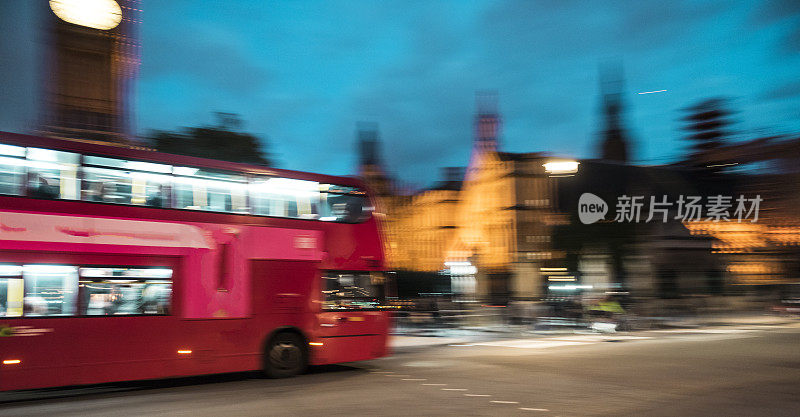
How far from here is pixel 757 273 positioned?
Result: 189ft

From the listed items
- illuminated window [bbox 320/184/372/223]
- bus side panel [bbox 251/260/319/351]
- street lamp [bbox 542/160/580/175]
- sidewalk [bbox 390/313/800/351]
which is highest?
street lamp [bbox 542/160/580/175]

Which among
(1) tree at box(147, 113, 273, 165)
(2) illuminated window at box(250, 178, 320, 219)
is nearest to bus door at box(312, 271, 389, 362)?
A: (2) illuminated window at box(250, 178, 320, 219)

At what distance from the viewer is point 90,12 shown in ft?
171

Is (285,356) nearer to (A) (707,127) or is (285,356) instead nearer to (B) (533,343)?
Result: (B) (533,343)

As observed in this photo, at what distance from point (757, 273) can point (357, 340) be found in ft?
177

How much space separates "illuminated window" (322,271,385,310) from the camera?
12.9 metres

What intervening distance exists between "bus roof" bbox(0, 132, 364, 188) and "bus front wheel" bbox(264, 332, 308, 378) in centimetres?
297

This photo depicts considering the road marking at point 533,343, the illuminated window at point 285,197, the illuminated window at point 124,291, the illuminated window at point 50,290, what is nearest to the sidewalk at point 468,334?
the road marking at point 533,343

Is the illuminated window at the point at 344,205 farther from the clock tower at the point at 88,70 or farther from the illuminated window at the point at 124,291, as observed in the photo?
the clock tower at the point at 88,70

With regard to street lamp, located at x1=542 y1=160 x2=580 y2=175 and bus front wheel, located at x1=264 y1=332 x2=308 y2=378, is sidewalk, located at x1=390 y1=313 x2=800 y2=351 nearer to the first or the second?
bus front wheel, located at x1=264 y1=332 x2=308 y2=378

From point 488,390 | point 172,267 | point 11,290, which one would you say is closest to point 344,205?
point 172,267

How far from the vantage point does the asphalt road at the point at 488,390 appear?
881 cm

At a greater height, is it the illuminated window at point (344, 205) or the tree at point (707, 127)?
the tree at point (707, 127)

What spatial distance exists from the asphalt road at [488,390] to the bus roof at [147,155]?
3688 mm
